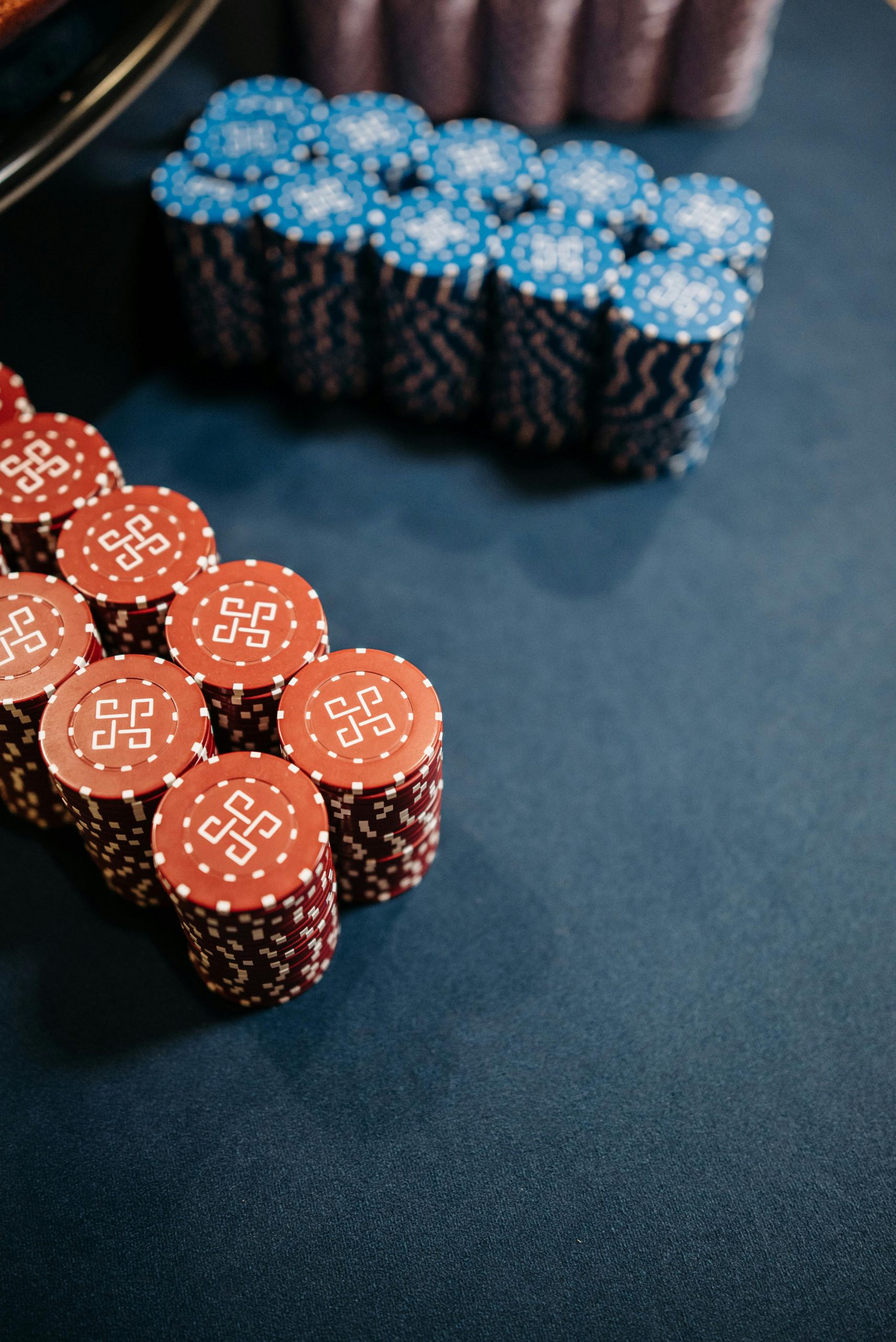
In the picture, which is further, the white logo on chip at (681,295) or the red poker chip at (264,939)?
the white logo on chip at (681,295)

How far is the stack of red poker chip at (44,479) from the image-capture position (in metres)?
2.25

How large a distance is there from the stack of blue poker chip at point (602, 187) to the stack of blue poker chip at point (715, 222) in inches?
2.4

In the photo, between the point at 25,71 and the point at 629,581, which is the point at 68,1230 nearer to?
the point at 629,581

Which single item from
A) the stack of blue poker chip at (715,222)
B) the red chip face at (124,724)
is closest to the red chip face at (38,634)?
the red chip face at (124,724)

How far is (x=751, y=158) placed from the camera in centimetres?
396

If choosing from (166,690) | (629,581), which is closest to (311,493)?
(629,581)

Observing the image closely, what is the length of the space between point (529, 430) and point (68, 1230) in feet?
7.86

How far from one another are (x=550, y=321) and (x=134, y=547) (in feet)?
4.44

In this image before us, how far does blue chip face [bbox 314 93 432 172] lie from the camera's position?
3.14 metres

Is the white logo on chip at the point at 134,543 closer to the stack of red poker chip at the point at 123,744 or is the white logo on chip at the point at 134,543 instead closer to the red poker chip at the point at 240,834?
the stack of red poker chip at the point at 123,744

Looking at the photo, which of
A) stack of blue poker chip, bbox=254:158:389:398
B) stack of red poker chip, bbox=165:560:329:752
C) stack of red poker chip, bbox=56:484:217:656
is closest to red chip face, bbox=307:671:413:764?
stack of red poker chip, bbox=165:560:329:752

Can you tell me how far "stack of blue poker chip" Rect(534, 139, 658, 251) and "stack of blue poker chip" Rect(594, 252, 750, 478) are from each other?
0.20m

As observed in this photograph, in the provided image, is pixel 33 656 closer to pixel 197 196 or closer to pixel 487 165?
pixel 197 196

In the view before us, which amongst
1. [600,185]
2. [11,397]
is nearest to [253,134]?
[600,185]
